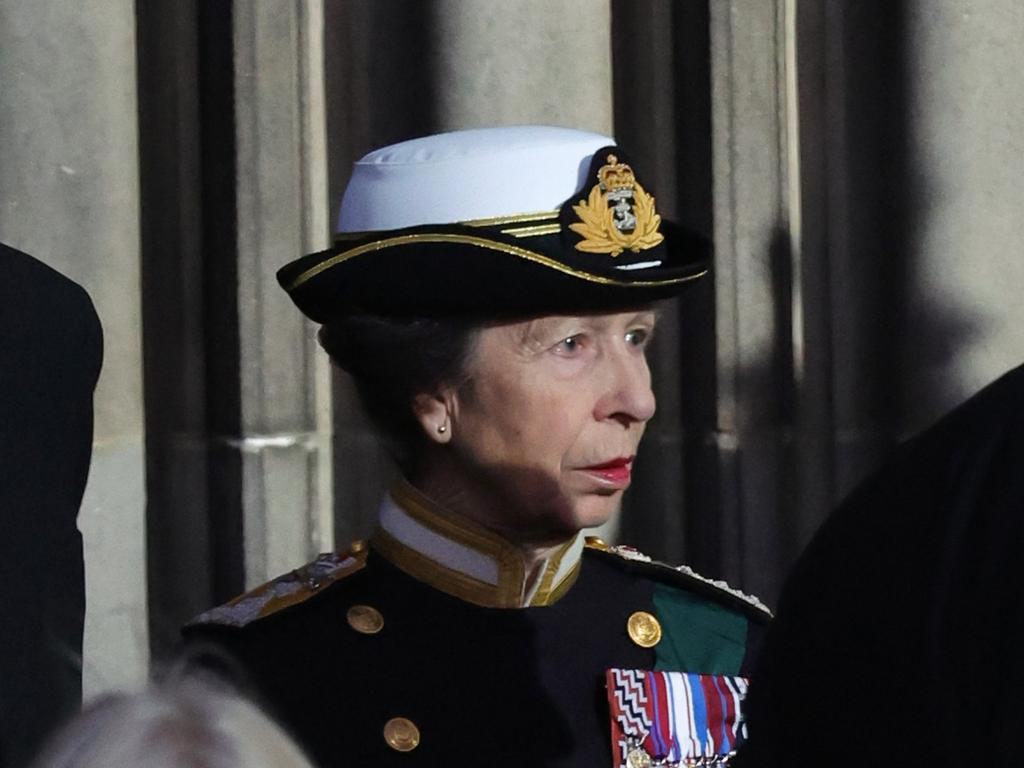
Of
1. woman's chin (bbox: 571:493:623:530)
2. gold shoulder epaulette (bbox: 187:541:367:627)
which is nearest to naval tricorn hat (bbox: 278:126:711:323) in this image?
woman's chin (bbox: 571:493:623:530)

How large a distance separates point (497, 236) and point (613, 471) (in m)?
0.30

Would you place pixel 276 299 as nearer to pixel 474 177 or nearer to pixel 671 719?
pixel 474 177

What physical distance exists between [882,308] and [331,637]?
1607mm

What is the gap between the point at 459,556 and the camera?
8.76ft

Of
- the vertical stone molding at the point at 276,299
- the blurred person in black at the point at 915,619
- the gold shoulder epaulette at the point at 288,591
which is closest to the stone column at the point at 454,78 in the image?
the vertical stone molding at the point at 276,299

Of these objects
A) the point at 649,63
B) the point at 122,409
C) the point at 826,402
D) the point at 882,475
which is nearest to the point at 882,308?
the point at 826,402

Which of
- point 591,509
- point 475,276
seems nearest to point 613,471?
point 591,509

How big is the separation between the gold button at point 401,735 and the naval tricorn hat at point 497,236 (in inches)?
18.7

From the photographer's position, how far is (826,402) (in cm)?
408

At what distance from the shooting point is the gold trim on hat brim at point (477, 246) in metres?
2.52

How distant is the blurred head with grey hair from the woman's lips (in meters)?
0.80

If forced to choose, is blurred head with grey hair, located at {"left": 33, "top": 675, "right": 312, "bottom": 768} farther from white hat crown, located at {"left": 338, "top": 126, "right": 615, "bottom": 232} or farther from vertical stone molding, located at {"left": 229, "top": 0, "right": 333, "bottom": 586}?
vertical stone molding, located at {"left": 229, "top": 0, "right": 333, "bottom": 586}

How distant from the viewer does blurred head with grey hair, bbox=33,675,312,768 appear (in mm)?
1704

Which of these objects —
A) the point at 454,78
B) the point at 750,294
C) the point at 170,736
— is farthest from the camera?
the point at 750,294
